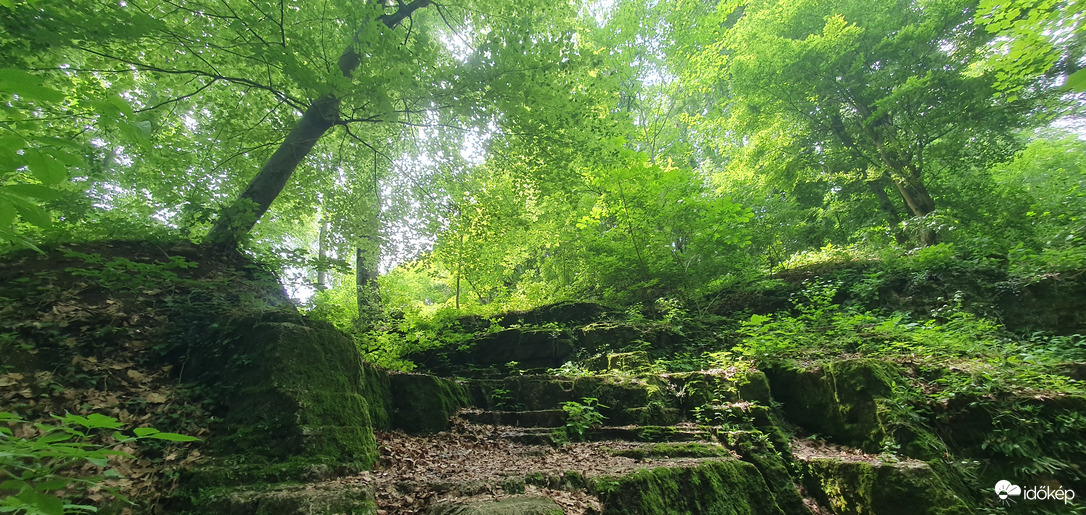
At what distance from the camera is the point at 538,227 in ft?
32.3

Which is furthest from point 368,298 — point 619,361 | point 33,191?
point 33,191

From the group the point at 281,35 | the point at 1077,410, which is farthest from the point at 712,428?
the point at 281,35

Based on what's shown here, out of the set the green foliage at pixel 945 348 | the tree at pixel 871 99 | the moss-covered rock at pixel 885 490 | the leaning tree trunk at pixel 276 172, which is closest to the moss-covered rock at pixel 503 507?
the moss-covered rock at pixel 885 490

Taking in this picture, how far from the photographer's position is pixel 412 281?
696 inches

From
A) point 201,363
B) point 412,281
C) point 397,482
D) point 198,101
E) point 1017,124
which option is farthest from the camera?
point 412,281

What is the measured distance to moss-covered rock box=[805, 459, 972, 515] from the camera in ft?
11.4

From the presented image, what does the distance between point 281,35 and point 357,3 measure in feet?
3.31

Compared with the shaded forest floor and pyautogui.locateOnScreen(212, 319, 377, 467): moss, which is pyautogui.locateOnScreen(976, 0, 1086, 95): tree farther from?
pyautogui.locateOnScreen(212, 319, 377, 467): moss

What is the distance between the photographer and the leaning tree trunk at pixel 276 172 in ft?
19.2

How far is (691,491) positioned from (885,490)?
6.19ft

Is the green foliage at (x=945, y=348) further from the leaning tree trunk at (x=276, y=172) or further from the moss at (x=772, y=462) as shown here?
the leaning tree trunk at (x=276, y=172)

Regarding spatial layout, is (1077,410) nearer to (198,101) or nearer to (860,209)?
(860,209)

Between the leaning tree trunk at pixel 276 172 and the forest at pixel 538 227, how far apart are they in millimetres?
40

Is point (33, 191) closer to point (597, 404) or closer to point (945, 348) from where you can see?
point (597, 404)
